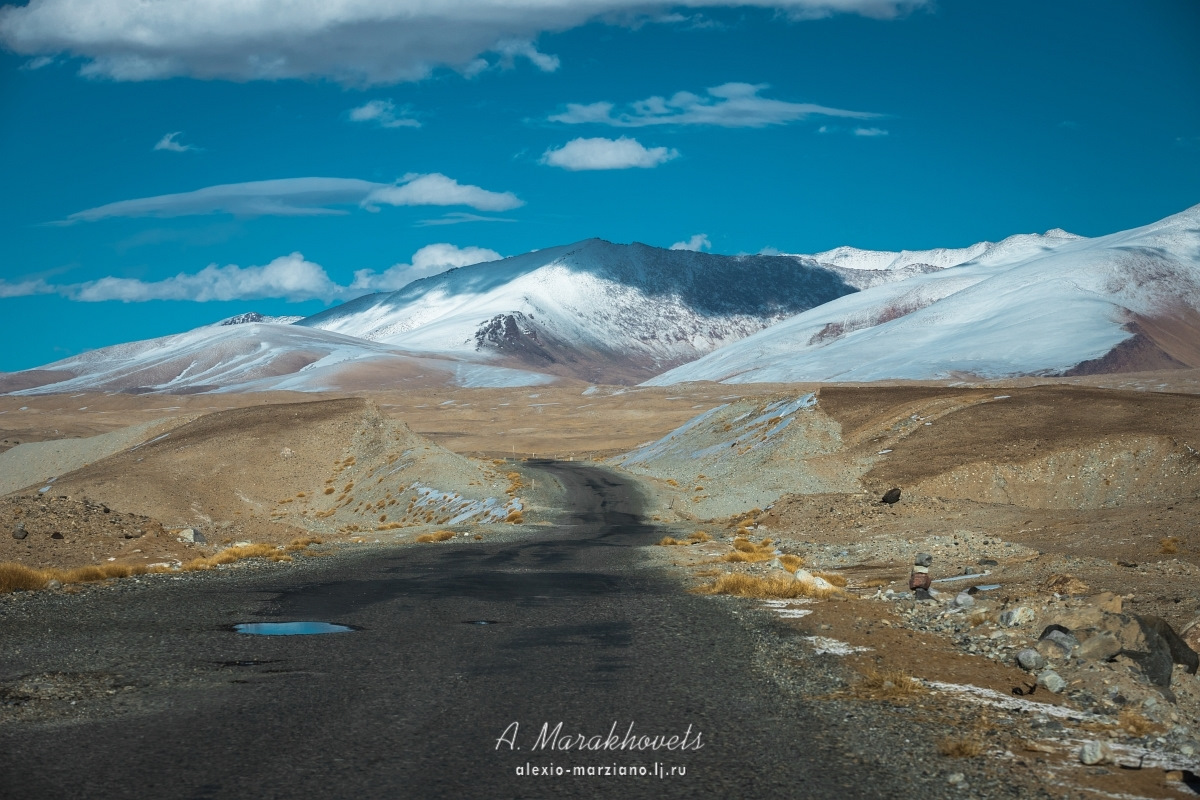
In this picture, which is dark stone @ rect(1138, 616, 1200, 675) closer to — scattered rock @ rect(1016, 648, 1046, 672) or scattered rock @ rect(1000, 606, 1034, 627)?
scattered rock @ rect(1016, 648, 1046, 672)

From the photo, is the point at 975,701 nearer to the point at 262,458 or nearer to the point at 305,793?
the point at 305,793

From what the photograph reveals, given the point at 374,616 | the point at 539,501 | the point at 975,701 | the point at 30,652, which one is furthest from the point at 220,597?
the point at 539,501

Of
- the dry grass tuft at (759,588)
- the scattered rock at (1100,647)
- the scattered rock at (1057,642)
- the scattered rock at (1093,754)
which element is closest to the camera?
the scattered rock at (1093,754)

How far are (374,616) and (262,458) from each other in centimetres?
4399

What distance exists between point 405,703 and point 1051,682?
717cm

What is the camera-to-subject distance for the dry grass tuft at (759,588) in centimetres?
1861

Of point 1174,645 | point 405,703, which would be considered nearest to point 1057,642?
point 1174,645

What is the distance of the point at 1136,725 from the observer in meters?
9.77

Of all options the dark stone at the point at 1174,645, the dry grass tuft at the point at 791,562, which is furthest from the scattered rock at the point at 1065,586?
the dry grass tuft at the point at 791,562

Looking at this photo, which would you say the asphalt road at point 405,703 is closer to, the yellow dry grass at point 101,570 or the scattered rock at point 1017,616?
the yellow dry grass at point 101,570

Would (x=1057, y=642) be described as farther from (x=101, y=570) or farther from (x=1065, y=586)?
(x=101, y=570)

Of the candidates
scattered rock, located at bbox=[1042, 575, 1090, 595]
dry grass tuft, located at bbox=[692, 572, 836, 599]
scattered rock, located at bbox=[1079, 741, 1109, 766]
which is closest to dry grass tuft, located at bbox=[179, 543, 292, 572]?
dry grass tuft, located at bbox=[692, 572, 836, 599]

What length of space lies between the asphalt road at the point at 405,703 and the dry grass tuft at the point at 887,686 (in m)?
0.94

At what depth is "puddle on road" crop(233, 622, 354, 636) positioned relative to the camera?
49.0 ft
